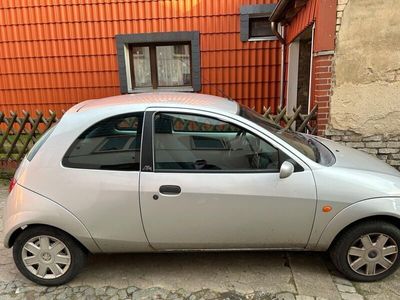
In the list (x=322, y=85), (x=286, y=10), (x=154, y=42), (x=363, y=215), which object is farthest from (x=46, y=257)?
(x=154, y=42)

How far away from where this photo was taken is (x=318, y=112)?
4.68m

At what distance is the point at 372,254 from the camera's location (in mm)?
2635

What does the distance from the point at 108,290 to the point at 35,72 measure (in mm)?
6721

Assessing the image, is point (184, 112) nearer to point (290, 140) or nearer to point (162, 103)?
point (162, 103)

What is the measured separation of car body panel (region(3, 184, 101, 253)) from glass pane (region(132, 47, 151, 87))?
5767mm

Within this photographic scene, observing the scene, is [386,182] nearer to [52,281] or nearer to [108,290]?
[108,290]

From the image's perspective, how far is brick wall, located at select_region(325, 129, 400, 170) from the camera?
4.54 m

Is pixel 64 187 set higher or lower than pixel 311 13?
lower

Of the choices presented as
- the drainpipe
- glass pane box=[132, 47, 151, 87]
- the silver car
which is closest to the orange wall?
the drainpipe

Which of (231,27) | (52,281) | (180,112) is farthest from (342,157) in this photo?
(231,27)

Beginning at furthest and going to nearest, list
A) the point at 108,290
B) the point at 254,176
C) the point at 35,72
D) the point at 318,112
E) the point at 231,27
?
the point at 35,72 < the point at 231,27 < the point at 318,112 < the point at 108,290 < the point at 254,176

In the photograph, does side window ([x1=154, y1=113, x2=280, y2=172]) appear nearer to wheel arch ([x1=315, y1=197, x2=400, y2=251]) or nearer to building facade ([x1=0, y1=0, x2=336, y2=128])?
wheel arch ([x1=315, y1=197, x2=400, y2=251])

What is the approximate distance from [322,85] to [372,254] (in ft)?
8.35

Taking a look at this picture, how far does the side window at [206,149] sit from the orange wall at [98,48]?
5.15 meters
